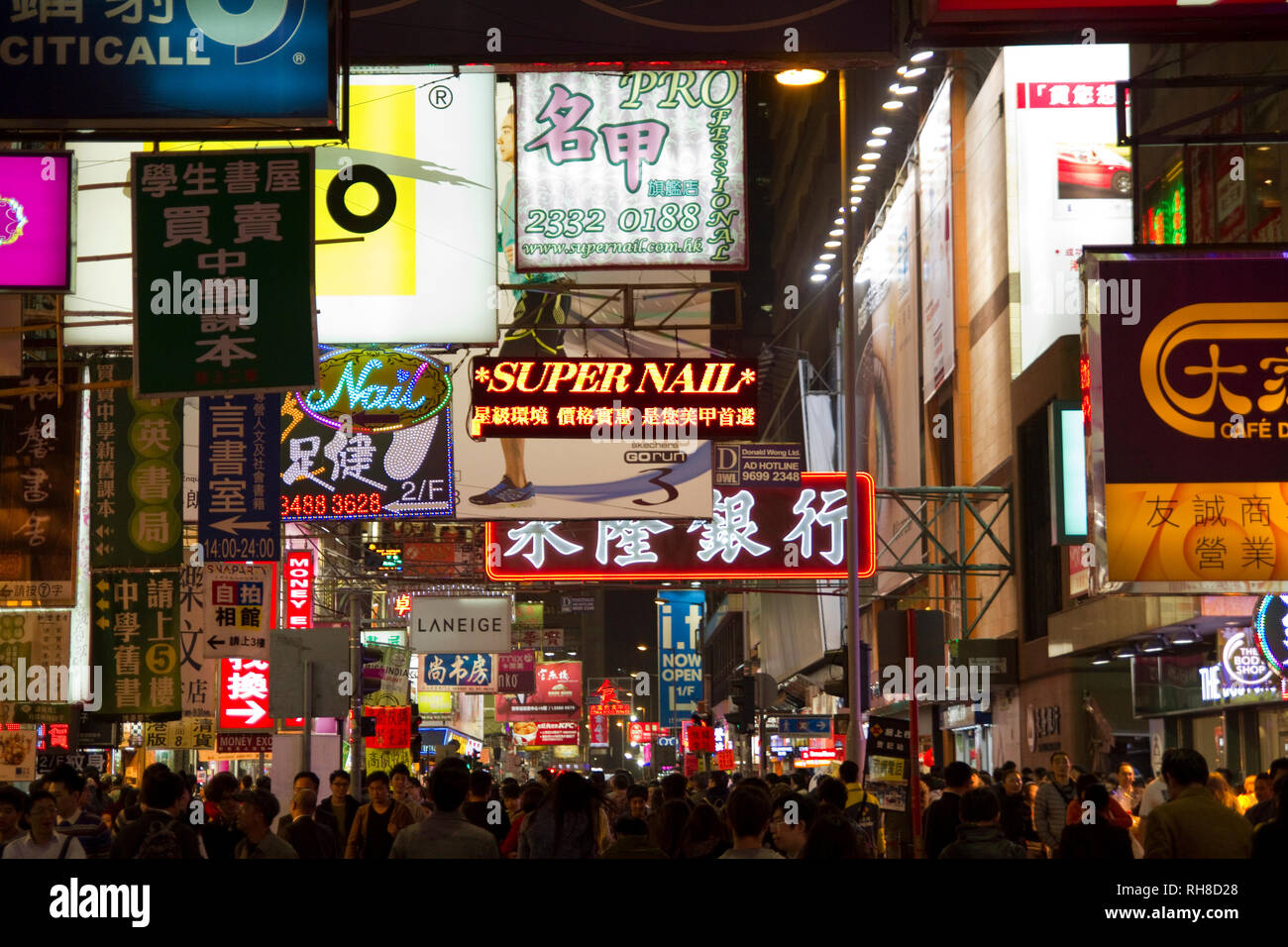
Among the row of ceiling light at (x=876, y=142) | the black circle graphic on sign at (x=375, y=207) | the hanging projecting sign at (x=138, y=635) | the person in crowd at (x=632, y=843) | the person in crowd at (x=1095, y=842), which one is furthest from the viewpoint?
the row of ceiling light at (x=876, y=142)

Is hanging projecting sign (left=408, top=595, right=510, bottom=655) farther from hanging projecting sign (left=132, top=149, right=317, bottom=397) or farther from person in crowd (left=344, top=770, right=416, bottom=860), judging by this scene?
hanging projecting sign (left=132, top=149, right=317, bottom=397)

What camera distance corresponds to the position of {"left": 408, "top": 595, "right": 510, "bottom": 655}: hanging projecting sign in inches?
1585

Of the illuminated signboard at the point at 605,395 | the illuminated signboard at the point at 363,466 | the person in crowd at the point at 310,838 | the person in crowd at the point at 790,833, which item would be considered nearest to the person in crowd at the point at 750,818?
the person in crowd at the point at 790,833

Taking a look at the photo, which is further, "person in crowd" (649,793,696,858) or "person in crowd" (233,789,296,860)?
"person in crowd" (649,793,696,858)

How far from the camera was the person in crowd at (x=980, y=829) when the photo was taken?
356 inches

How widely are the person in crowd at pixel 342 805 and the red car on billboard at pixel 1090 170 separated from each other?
18.3 m

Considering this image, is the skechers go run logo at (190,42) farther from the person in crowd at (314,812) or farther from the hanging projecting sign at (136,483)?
the hanging projecting sign at (136,483)

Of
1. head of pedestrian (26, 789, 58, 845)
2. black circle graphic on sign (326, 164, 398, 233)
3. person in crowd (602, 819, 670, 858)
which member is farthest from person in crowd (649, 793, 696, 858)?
black circle graphic on sign (326, 164, 398, 233)

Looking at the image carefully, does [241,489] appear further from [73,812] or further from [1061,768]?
[1061,768]

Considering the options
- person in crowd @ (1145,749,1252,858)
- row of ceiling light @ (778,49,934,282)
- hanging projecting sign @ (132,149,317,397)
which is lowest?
person in crowd @ (1145,749,1252,858)

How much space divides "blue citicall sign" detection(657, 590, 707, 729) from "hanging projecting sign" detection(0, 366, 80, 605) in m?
47.2
